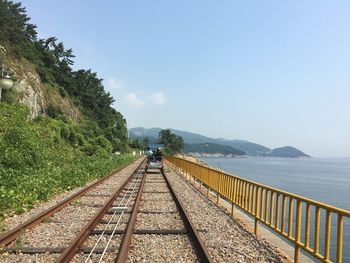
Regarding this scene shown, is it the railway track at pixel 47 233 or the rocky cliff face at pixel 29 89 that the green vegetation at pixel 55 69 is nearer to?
the rocky cliff face at pixel 29 89

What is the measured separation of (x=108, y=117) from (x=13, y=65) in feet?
178

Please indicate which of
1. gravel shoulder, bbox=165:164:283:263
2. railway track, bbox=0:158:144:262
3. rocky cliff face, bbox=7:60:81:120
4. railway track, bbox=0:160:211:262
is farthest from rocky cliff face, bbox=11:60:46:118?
gravel shoulder, bbox=165:164:283:263

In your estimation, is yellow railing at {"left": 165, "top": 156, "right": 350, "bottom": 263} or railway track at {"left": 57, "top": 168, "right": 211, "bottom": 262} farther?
railway track at {"left": 57, "top": 168, "right": 211, "bottom": 262}

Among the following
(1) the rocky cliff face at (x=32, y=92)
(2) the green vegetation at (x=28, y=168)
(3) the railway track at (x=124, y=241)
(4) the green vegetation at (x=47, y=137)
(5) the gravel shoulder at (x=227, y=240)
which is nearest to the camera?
(3) the railway track at (x=124, y=241)

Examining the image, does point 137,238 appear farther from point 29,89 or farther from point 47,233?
point 29,89

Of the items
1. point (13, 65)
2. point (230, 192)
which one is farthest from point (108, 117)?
point (230, 192)

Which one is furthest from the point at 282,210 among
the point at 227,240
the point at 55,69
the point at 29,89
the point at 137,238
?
the point at 55,69

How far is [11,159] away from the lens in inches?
834

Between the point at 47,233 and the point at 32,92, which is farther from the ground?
the point at 32,92

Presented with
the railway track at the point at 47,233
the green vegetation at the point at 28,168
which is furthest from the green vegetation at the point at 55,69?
the railway track at the point at 47,233

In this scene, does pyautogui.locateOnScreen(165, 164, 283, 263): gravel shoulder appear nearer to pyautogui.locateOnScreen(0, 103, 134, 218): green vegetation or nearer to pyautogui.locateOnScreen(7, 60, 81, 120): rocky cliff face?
pyautogui.locateOnScreen(0, 103, 134, 218): green vegetation

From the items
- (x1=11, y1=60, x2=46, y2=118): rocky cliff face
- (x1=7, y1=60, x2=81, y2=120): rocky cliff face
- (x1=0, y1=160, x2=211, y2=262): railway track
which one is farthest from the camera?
(x1=7, y1=60, x2=81, y2=120): rocky cliff face

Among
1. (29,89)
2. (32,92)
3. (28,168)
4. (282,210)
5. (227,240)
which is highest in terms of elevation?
(29,89)

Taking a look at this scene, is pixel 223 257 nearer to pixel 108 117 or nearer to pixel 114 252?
pixel 114 252
